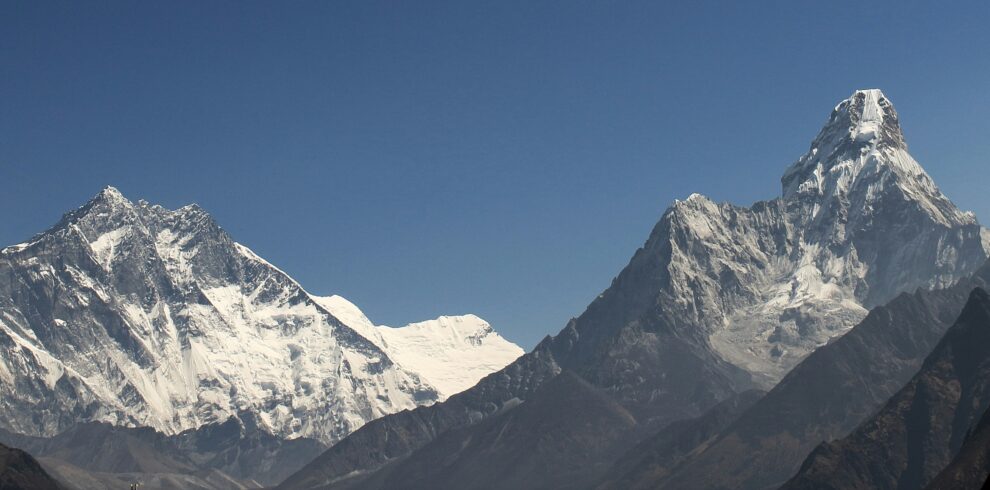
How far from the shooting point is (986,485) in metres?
120

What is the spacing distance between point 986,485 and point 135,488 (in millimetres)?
107933

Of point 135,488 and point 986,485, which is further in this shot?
point 135,488

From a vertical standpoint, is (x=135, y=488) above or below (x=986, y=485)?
above

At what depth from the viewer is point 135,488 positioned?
19762 centimetres
